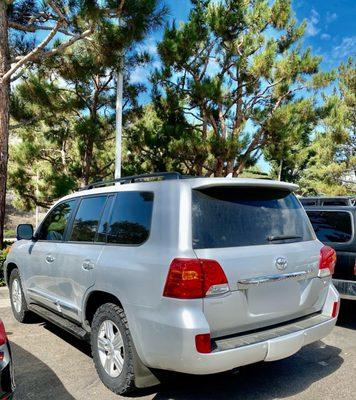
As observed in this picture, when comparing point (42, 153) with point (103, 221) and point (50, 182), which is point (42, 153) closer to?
point (50, 182)

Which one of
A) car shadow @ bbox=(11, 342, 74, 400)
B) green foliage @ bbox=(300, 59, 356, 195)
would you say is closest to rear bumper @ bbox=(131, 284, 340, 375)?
car shadow @ bbox=(11, 342, 74, 400)

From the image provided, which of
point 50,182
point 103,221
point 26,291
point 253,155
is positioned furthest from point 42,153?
point 103,221

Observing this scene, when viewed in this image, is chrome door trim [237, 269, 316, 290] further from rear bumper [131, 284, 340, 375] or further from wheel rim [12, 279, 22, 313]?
wheel rim [12, 279, 22, 313]

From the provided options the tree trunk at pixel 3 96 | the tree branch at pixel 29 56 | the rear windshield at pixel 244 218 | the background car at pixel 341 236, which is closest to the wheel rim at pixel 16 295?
the rear windshield at pixel 244 218

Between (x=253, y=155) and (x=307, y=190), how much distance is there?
70.6 ft

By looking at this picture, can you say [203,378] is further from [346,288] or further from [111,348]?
[346,288]

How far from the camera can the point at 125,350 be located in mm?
3133

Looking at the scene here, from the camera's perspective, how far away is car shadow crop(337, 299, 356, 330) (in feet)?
18.2

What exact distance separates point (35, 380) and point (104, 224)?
1.47 m

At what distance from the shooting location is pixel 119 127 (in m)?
11.6

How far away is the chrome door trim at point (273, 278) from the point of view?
9.69ft

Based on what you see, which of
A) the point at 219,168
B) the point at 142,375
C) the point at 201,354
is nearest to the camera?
the point at 201,354

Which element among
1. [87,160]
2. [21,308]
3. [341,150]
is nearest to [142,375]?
[21,308]

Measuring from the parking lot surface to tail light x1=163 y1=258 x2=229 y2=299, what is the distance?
0.76 m
